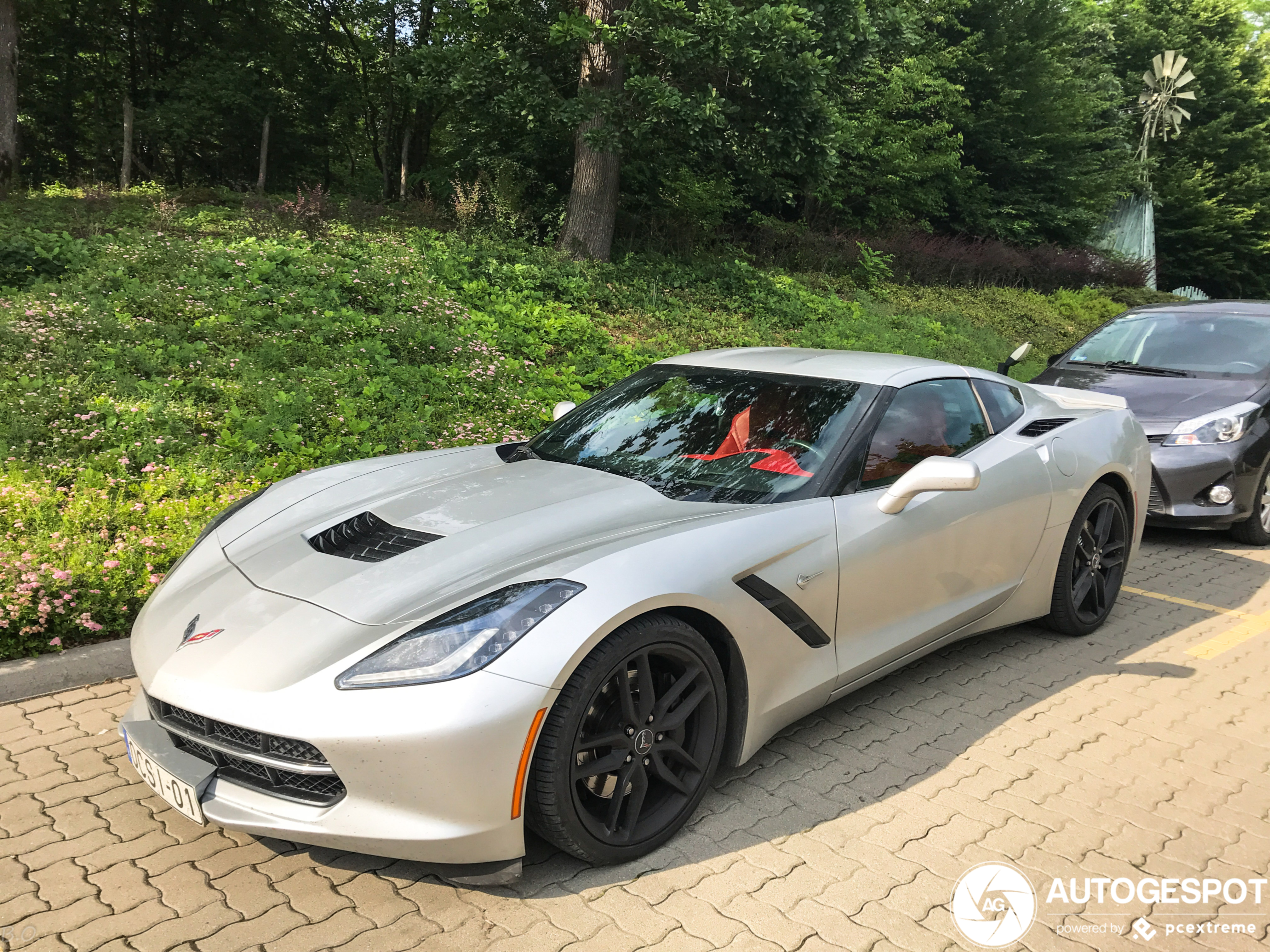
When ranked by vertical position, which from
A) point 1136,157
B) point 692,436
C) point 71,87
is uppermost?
point 1136,157

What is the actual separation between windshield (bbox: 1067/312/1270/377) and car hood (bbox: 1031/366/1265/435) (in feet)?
0.64

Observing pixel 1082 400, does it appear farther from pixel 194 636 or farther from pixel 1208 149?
pixel 1208 149

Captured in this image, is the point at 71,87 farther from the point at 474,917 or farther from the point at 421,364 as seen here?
the point at 474,917

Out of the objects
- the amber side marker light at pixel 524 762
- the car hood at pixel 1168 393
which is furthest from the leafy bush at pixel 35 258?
the car hood at pixel 1168 393

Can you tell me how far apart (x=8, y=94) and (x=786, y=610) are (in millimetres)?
13699

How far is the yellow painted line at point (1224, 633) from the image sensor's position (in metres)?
4.55

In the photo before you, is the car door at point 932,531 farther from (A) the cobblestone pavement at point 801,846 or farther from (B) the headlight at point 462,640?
(B) the headlight at point 462,640

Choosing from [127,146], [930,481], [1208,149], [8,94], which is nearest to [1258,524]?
[930,481]

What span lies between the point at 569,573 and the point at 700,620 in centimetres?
47

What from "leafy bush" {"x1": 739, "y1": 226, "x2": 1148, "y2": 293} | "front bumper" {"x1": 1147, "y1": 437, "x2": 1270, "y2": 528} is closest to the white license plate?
"front bumper" {"x1": 1147, "y1": 437, "x2": 1270, "y2": 528}

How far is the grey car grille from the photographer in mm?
2234

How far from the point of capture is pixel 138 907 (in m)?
2.35

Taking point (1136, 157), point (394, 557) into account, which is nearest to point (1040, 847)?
point (394, 557)

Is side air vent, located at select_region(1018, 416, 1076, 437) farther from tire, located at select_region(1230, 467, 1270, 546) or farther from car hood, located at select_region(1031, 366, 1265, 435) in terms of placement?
tire, located at select_region(1230, 467, 1270, 546)
